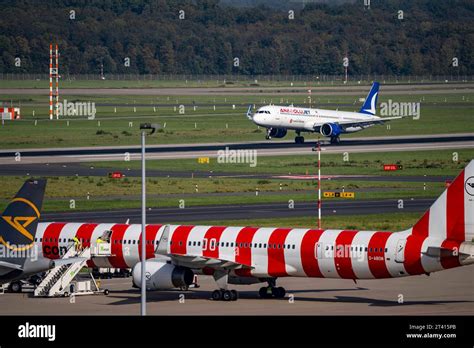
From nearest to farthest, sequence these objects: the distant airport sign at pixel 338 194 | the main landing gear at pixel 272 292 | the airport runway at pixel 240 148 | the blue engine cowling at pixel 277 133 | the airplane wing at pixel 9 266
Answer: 1. the airplane wing at pixel 9 266
2. the main landing gear at pixel 272 292
3. the distant airport sign at pixel 338 194
4. the airport runway at pixel 240 148
5. the blue engine cowling at pixel 277 133

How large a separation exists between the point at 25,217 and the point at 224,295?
1739cm

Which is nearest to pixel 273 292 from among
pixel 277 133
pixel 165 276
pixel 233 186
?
pixel 165 276

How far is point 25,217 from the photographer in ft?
157

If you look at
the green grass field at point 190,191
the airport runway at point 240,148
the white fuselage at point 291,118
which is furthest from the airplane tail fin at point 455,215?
the white fuselage at point 291,118

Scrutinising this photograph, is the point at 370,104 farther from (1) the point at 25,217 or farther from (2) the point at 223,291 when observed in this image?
(1) the point at 25,217

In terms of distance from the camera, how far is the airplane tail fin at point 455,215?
192 feet

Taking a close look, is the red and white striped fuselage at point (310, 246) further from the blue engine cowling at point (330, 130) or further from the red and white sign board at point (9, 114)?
the red and white sign board at point (9, 114)

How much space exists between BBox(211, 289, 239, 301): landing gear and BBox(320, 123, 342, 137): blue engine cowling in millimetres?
101182

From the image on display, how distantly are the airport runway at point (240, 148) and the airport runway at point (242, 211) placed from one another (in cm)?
3882

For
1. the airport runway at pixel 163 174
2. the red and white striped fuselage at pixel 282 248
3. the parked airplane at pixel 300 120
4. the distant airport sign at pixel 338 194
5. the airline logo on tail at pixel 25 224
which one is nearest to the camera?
the airline logo on tail at pixel 25 224

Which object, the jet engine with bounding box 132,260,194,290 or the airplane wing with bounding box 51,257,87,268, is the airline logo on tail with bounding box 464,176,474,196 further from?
the airplane wing with bounding box 51,257,87,268

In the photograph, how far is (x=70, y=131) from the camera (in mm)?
174125

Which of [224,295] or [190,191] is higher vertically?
[190,191]
